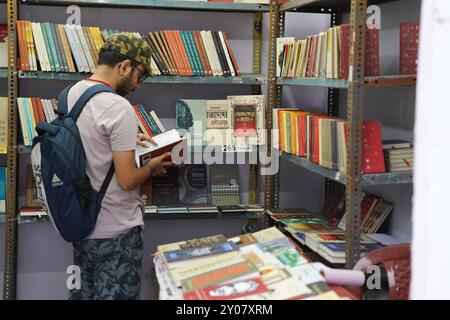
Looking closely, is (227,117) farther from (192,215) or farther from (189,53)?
(192,215)

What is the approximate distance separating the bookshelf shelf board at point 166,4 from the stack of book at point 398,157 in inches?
52.6

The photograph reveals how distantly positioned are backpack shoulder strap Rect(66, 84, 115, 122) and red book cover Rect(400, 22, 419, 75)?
120 centimetres

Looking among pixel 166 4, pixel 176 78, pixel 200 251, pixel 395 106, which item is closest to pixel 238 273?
pixel 200 251

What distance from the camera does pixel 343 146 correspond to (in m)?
2.34

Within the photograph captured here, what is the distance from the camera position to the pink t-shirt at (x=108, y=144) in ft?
7.29

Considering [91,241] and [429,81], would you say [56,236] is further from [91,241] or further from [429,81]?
[429,81]

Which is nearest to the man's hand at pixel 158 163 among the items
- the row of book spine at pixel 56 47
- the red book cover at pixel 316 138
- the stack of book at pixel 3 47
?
the red book cover at pixel 316 138

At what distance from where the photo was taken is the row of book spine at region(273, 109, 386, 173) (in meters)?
2.28

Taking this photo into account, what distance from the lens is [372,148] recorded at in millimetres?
2270

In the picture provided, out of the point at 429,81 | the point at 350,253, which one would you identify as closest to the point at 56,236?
the point at 350,253

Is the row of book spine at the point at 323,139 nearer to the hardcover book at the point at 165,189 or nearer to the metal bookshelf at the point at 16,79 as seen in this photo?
the metal bookshelf at the point at 16,79

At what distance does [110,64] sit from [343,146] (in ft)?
3.31

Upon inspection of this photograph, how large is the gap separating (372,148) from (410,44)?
0.45 m
